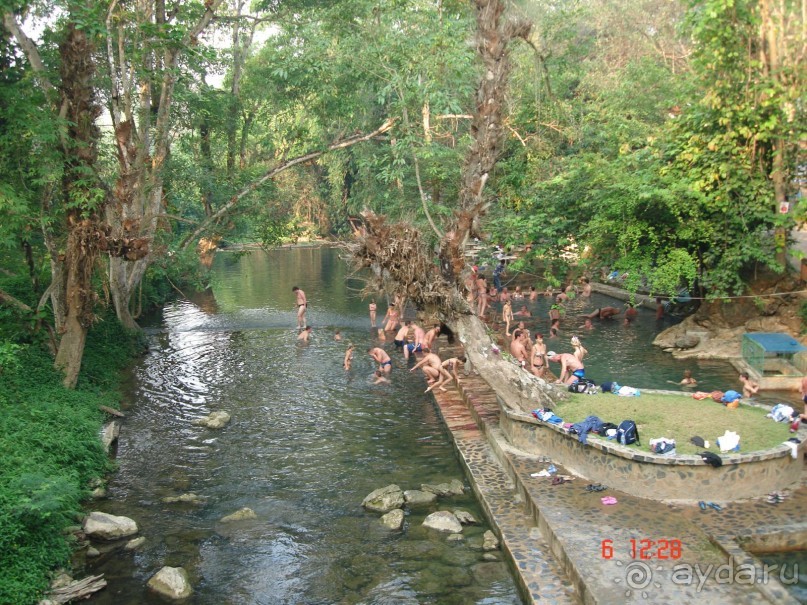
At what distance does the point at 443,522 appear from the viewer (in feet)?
30.8

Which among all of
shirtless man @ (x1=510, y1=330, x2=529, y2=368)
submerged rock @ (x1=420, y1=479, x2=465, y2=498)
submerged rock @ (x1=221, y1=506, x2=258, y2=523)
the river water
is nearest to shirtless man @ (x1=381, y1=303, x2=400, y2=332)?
the river water

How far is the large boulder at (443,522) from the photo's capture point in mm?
9281

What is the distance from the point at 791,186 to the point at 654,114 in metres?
8.44

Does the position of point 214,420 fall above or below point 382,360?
below

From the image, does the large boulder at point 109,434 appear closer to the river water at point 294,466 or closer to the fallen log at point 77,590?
the river water at point 294,466

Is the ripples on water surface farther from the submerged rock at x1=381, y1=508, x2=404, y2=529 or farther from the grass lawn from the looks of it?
the grass lawn

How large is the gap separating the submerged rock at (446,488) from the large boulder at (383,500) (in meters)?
0.48

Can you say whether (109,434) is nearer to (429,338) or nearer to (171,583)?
(171,583)

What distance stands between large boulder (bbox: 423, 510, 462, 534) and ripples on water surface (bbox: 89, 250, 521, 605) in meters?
0.18

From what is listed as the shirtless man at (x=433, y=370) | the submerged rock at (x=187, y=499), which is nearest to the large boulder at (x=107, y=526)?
the submerged rock at (x=187, y=499)

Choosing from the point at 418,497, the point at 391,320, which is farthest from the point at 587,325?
the point at 418,497

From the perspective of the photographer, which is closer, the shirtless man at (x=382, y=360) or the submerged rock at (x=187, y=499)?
the submerged rock at (x=187, y=499)

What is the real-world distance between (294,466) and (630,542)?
6173mm
